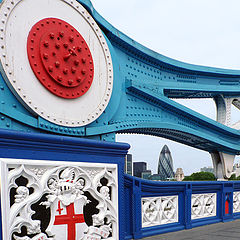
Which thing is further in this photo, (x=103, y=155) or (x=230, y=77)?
(x=230, y=77)

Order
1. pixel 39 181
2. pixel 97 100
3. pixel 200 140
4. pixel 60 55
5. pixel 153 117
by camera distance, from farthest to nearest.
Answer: pixel 200 140
pixel 153 117
pixel 97 100
pixel 60 55
pixel 39 181

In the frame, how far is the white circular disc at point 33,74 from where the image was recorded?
421cm

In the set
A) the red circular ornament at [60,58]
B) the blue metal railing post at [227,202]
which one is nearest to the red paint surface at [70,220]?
the red circular ornament at [60,58]

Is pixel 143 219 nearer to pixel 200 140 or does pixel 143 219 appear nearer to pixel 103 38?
pixel 103 38

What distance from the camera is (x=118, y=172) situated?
4.16 metres

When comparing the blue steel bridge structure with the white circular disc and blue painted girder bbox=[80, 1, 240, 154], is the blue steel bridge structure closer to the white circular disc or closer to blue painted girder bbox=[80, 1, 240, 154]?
blue painted girder bbox=[80, 1, 240, 154]

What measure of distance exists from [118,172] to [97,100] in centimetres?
167

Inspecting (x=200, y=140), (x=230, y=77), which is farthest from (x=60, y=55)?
(x=230, y=77)

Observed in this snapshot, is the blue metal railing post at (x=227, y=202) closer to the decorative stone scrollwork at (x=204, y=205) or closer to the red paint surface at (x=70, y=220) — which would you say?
the decorative stone scrollwork at (x=204, y=205)

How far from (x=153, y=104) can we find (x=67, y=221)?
4.22 metres

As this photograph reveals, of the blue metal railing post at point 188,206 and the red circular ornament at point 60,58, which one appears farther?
the blue metal railing post at point 188,206

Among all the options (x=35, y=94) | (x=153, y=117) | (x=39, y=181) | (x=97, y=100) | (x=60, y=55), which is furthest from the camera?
(x=153, y=117)

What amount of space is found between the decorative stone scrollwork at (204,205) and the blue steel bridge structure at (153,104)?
190 centimetres

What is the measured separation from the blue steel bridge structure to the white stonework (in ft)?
3.87
